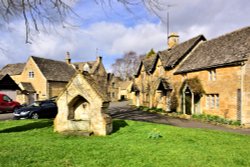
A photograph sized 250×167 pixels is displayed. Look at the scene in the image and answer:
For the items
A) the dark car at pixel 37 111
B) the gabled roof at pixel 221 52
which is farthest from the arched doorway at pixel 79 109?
the gabled roof at pixel 221 52

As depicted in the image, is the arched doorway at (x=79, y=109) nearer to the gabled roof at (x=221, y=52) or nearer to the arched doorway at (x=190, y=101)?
the gabled roof at (x=221, y=52)

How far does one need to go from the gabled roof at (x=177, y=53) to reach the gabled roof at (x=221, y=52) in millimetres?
854

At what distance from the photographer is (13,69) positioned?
58562 mm

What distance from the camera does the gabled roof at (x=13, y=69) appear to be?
5653 cm

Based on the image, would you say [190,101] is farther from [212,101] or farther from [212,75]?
[212,75]

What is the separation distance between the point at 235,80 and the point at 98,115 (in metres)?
14.3

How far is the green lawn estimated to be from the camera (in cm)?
840

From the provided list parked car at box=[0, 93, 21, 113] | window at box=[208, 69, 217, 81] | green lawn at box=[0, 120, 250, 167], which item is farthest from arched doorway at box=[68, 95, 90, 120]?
parked car at box=[0, 93, 21, 113]

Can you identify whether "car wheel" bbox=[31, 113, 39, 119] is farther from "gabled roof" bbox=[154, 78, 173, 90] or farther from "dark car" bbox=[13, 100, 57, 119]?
"gabled roof" bbox=[154, 78, 173, 90]

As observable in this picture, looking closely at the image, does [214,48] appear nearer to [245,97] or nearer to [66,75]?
[245,97]

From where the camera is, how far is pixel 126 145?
35.6 ft

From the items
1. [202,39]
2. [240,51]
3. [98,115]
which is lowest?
[98,115]

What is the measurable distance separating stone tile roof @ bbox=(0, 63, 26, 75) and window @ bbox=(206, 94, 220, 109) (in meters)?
41.4

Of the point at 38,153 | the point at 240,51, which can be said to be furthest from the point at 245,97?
the point at 38,153
